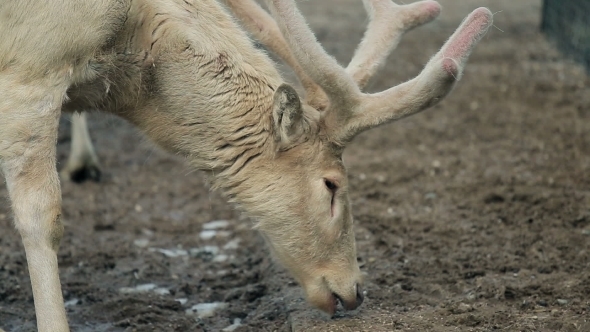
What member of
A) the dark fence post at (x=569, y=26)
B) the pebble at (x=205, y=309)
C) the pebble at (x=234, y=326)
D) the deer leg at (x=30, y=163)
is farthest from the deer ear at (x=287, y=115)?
the dark fence post at (x=569, y=26)

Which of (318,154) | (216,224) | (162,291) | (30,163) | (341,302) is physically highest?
(30,163)

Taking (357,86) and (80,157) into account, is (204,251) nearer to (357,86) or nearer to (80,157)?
(80,157)

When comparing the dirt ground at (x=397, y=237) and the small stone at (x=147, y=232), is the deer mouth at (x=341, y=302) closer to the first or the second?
the dirt ground at (x=397, y=237)

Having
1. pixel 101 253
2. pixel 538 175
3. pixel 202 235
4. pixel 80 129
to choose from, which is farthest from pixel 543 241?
pixel 80 129

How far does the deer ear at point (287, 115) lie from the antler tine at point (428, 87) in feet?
0.83

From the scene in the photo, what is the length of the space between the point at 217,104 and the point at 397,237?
7.11 ft

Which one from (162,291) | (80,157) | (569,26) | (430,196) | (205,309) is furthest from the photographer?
(569,26)

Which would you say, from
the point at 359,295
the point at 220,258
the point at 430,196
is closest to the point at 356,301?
the point at 359,295

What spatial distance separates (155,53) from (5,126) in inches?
34.8

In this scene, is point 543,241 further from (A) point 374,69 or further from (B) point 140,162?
(B) point 140,162

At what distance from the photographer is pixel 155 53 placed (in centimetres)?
492

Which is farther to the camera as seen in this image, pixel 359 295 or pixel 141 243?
pixel 141 243

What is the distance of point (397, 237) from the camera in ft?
21.6

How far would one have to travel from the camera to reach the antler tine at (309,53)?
4.75 meters
